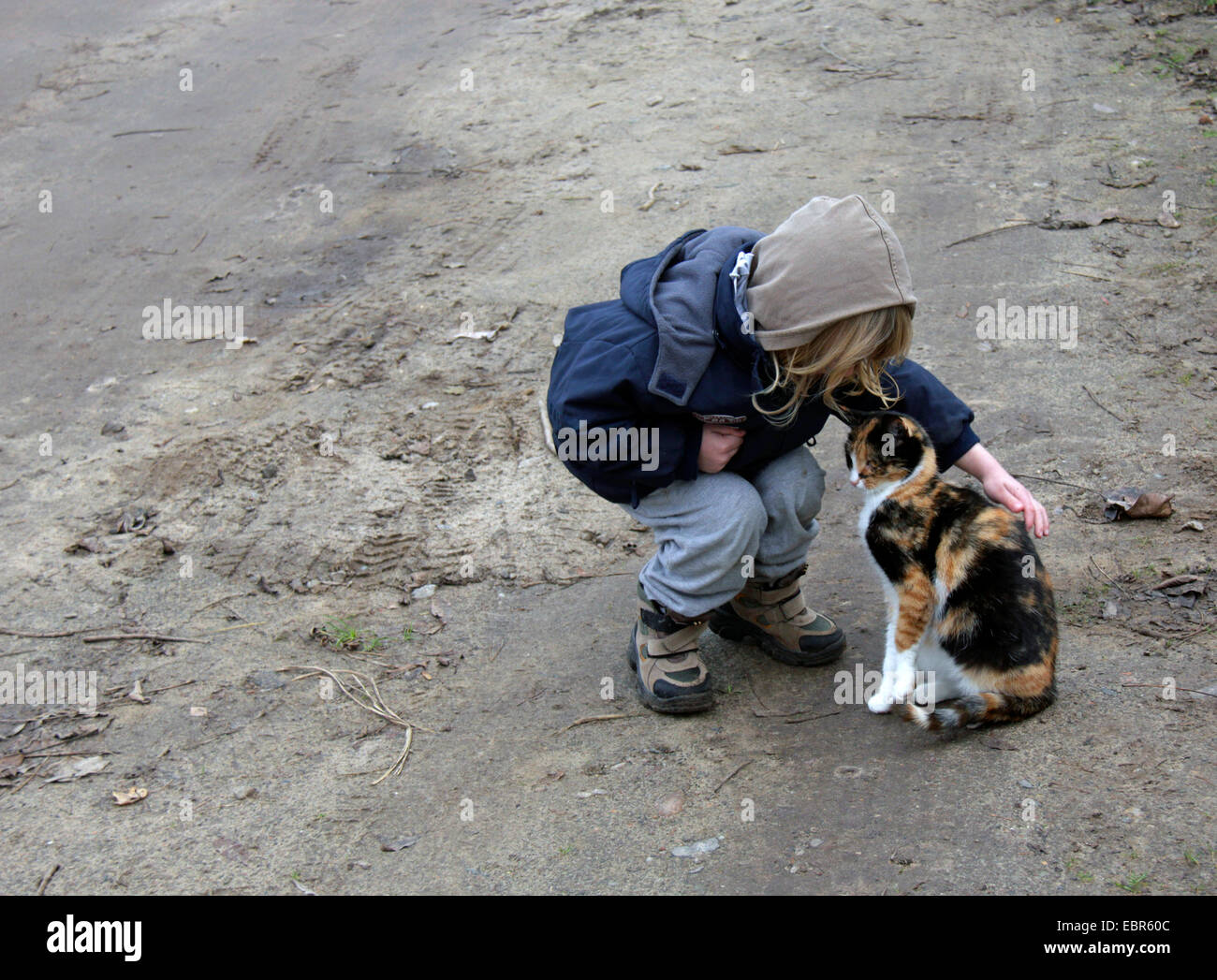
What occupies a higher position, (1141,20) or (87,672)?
(1141,20)

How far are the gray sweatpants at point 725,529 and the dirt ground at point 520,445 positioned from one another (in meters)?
0.43

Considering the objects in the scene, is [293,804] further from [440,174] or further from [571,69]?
[571,69]

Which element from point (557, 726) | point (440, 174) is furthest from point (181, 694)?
point (440, 174)

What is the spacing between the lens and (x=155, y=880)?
9.02 ft

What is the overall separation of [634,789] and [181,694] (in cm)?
163

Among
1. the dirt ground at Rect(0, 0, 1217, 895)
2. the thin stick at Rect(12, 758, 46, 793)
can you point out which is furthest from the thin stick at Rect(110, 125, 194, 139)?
the thin stick at Rect(12, 758, 46, 793)

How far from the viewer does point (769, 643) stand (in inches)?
139

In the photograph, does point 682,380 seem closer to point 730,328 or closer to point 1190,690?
point 730,328

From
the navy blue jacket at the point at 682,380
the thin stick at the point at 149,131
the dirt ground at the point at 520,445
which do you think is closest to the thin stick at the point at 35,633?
the dirt ground at the point at 520,445

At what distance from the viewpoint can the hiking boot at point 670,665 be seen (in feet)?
10.8

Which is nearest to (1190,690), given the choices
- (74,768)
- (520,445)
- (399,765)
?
(399,765)

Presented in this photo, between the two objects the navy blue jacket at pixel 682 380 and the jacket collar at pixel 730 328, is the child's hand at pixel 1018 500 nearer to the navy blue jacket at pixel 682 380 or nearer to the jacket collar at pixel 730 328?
the navy blue jacket at pixel 682 380

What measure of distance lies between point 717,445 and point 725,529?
248 millimetres

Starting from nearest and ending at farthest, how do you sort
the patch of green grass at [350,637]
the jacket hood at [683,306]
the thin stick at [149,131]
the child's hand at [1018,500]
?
the jacket hood at [683,306]
the child's hand at [1018,500]
the patch of green grass at [350,637]
the thin stick at [149,131]
